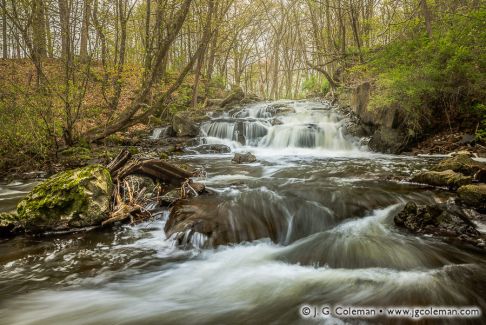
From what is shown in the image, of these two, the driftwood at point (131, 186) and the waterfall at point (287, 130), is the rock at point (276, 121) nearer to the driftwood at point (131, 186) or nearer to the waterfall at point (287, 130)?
the waterfall at point (287, 130)

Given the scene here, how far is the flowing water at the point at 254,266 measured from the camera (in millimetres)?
2996

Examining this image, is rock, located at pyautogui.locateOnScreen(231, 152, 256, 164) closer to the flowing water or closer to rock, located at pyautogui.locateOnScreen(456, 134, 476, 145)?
the flowing water

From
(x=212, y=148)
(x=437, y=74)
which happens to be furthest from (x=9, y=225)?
(x=437, y=74)

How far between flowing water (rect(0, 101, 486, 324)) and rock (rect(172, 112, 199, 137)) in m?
8.72

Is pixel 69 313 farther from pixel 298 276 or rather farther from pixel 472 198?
pixel 472 198

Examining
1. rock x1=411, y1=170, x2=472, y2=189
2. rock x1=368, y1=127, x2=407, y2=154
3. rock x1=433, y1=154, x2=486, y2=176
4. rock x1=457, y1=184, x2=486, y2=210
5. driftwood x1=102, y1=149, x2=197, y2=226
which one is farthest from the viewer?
rock x1=368, y1=127, x2=407, y2=154

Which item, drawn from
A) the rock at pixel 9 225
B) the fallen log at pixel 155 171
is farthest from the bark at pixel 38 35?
the rock at pixel 9 225

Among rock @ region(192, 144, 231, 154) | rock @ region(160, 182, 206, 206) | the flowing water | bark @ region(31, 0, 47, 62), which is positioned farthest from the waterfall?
rock @ region(160, 182, 206, 206)

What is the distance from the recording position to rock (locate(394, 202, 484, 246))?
4090 mm

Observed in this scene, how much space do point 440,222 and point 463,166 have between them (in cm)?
264

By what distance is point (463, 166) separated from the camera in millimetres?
6234

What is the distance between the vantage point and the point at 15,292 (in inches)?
126

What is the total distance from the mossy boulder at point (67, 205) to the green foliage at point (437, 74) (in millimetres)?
8239

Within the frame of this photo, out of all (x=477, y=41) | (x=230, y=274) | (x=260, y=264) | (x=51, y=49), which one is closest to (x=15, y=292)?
(x=230, y=274)
